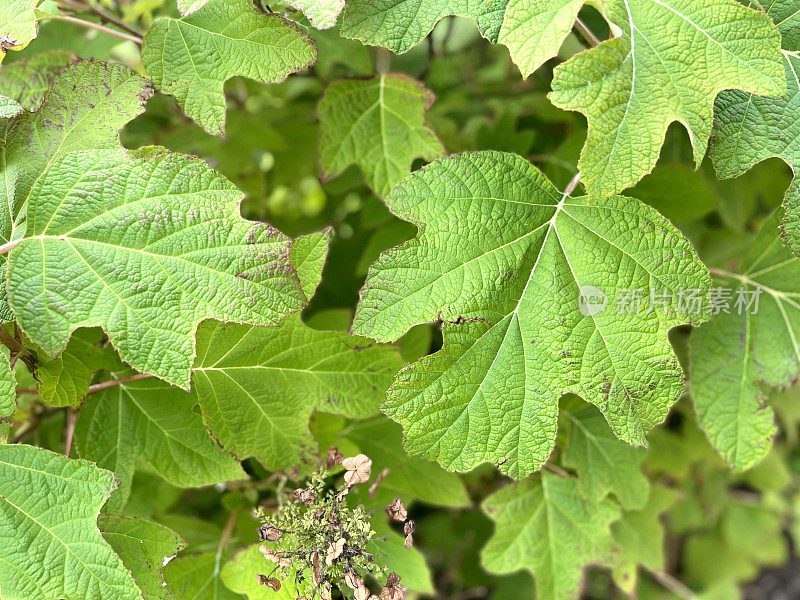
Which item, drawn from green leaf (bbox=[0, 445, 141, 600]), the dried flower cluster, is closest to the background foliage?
green leaf (bbox=[0, 445, 141, 600])

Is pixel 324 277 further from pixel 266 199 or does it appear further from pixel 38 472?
pixel 38 472

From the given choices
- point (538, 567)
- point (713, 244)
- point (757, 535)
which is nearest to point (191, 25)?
point (538, 567)

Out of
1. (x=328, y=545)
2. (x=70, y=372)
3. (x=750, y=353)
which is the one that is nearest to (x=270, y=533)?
(x=328, y=545)

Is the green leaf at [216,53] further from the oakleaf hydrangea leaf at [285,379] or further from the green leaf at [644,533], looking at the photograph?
the green leaf at [644,533]

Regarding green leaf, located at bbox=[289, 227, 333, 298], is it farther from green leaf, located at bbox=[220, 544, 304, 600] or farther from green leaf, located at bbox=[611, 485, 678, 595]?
green leaf, located at bbox=[611, 485, 678, 595]

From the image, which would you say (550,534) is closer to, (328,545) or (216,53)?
(328,545)
